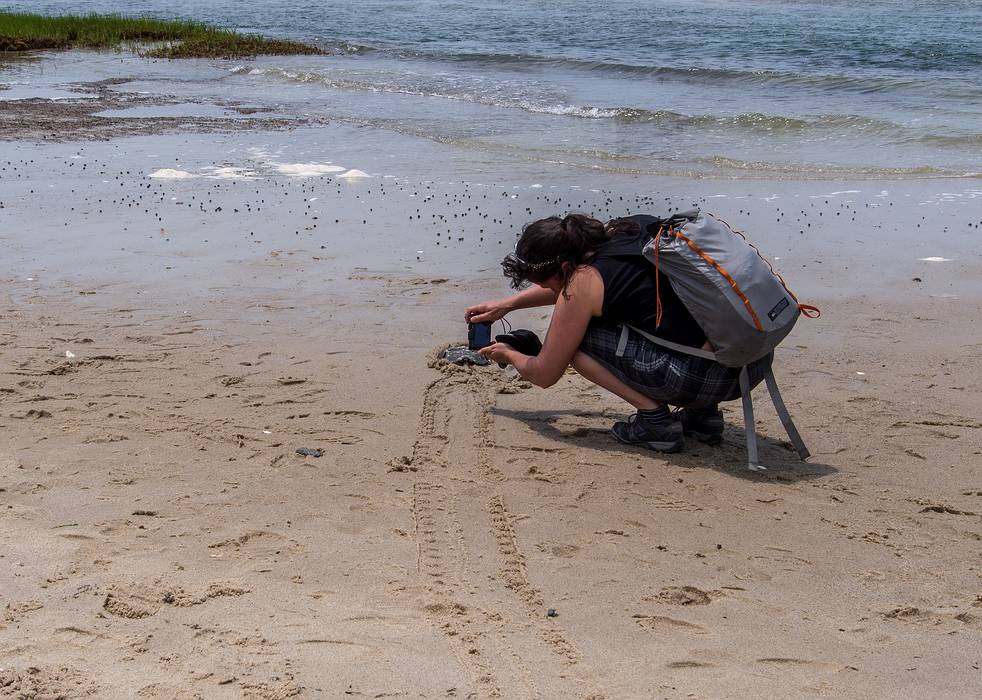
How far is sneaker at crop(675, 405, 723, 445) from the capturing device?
16.1ft

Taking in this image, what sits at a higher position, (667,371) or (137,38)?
(137,38)

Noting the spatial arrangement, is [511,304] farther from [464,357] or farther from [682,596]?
[682,596]

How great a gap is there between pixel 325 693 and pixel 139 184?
8.02 m

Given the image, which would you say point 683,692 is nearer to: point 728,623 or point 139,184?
point 728,623

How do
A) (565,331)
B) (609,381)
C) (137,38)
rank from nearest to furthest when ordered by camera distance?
(565,331), (609,381), (137,38)

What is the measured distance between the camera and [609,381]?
487cm

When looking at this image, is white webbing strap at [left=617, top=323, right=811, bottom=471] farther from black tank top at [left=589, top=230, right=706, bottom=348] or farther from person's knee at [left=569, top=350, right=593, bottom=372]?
person's knee at [left=569, top=350, right=593, bottom=372]

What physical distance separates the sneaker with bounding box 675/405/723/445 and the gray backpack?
0.36m

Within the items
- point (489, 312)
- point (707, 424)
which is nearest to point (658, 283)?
point (707, 424)

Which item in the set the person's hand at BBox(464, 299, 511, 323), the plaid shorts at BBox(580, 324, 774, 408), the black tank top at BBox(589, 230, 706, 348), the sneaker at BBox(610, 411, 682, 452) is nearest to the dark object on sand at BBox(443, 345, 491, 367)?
the person's hand at BBox(464, 299, 511, 323)

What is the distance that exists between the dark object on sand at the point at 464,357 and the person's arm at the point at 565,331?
32.3 inches

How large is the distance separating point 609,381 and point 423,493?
1104 mm

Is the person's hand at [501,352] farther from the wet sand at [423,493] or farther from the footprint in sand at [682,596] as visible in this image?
the footprint in sand at [682,596]

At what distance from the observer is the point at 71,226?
8.34 metres
